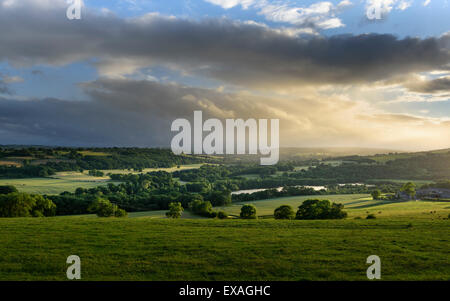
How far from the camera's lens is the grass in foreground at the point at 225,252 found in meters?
13.8

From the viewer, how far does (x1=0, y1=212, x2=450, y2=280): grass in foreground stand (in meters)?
13.8

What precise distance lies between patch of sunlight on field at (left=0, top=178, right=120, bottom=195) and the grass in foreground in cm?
11690

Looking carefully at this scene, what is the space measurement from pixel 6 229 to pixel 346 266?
88.2ft

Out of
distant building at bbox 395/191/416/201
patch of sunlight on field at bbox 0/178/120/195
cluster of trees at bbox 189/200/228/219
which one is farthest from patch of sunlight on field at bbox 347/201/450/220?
patch of sunlight on field at bbox 0/178/120/195

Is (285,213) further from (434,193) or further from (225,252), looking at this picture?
(434,193)

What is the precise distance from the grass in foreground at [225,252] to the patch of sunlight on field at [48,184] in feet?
384

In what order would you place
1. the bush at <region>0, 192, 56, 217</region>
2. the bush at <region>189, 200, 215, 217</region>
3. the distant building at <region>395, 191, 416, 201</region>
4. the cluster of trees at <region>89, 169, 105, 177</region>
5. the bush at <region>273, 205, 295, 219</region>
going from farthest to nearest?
the cluster of trees at <region>89, 169, 105, 177</region>, the distant building at <region>395, 191, 416, 201</region>, the bush at <region>189, 200, 215, 217</region>, the bush at <region>273, 205, 295, 219</region>, the bush at <region>0, 192, 56, 217</region>

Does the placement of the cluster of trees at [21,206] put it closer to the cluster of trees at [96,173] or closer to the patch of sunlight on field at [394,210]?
the patch of sunlight on field at [394,210]

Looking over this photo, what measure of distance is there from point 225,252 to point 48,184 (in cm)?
15120

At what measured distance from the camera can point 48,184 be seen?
138375 millimetres

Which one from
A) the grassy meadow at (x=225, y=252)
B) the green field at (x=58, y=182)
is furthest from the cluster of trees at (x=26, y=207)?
the green field at (x=58, y=182)

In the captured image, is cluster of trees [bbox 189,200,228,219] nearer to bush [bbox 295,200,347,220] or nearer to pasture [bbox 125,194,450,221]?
pasture [bbox 125,194,450,221]

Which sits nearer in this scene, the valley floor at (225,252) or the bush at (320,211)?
the valley floor at (225,252)
